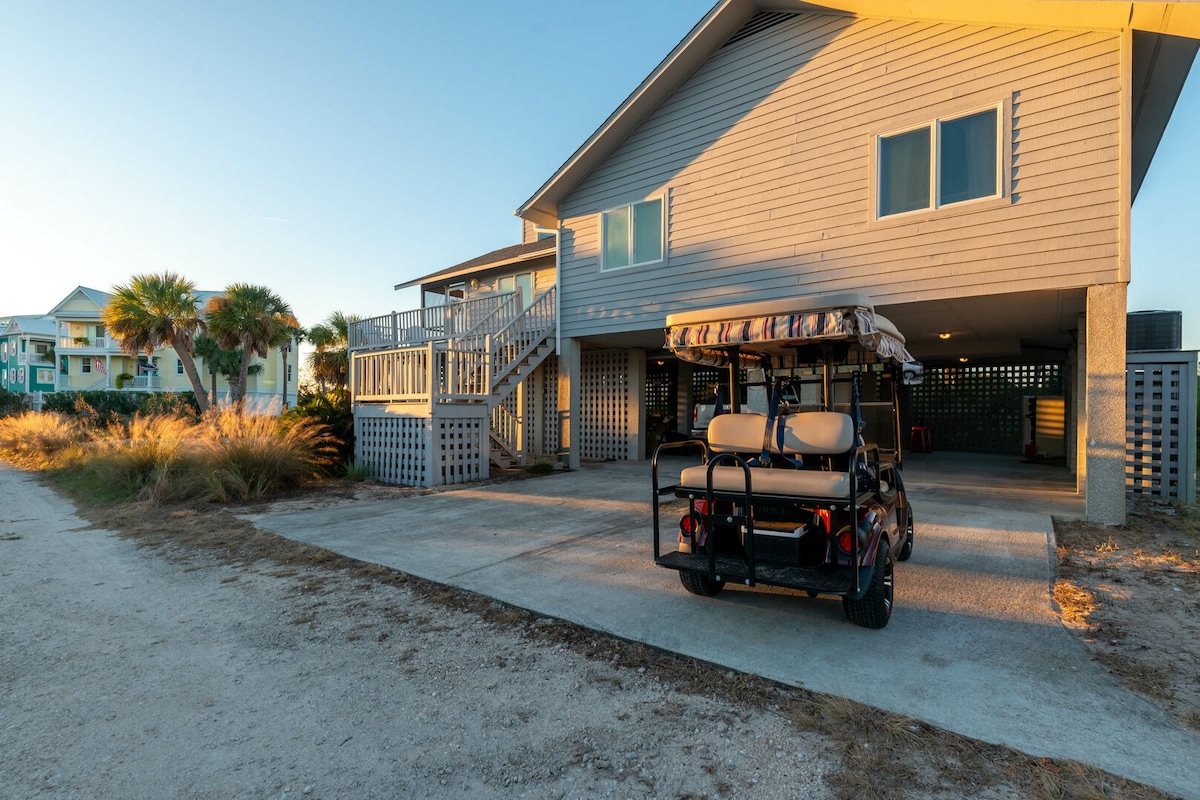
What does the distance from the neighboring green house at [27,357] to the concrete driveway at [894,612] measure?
56629 mm

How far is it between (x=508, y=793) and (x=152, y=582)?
15.1ft

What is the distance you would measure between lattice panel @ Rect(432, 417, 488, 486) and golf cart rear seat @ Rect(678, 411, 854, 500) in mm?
6916

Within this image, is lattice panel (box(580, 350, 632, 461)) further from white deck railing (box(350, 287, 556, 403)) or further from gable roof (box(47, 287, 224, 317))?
gable roof (box(47, 287, 224, 317))

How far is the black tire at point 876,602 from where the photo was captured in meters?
3.79

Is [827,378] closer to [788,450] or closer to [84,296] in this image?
[788,450]

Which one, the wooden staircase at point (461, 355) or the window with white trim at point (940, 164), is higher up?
the window with white trim at point (940, 164)

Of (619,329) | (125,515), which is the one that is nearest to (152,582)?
(125,515)

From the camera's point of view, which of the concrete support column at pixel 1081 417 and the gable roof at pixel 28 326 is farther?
the gable roof at pixel 28 326

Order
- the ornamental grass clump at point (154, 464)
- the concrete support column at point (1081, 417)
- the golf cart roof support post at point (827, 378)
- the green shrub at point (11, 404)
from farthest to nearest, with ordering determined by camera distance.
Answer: the green shrub at point (11, 404) < the ornamental grass clump at point (154, 464) < the concrete support column at point (1081, 417) < the golf cart roof support post at point (827, 378)

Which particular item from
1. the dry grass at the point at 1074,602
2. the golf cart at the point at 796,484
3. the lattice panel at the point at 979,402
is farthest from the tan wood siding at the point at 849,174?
the lattice panel at the point at 979,402

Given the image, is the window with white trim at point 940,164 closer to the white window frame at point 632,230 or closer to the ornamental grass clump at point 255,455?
the white window frame at point 632,230

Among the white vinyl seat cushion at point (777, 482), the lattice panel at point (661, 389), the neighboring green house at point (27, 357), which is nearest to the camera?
the white vinyl seat cushion at point (777, 482)

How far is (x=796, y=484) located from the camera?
3.86 m

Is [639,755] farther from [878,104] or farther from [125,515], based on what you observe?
[878,104]
